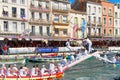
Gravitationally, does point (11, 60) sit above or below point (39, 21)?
below

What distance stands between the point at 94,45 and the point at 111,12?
69.1ft

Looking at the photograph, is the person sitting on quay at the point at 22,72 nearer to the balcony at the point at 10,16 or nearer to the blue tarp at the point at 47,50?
the blue tarp at the point at 47,50

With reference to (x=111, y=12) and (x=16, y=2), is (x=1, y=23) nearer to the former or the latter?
(x=16, y=2)

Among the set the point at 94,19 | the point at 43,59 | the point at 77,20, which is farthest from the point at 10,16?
the point at 94,19

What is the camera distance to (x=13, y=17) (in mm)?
70125

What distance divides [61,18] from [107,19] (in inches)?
846

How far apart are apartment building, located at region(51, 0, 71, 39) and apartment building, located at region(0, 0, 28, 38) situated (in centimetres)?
1015

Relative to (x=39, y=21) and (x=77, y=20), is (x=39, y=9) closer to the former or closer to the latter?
(x=39, y=21)

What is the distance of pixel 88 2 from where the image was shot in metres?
91.8

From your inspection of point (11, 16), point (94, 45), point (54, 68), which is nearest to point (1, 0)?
point (11, 16)

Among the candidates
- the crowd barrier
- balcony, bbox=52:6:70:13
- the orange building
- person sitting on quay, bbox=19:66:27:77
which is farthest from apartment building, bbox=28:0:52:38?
person sitting on quay, bbox=19:66:27:77

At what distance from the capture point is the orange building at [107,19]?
97.2 m

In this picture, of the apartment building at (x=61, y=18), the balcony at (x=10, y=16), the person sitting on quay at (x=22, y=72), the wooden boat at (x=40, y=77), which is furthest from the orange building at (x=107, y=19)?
the person sitting on quay at (x=22, y=72)

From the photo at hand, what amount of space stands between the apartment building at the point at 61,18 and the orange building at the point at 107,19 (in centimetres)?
1660
